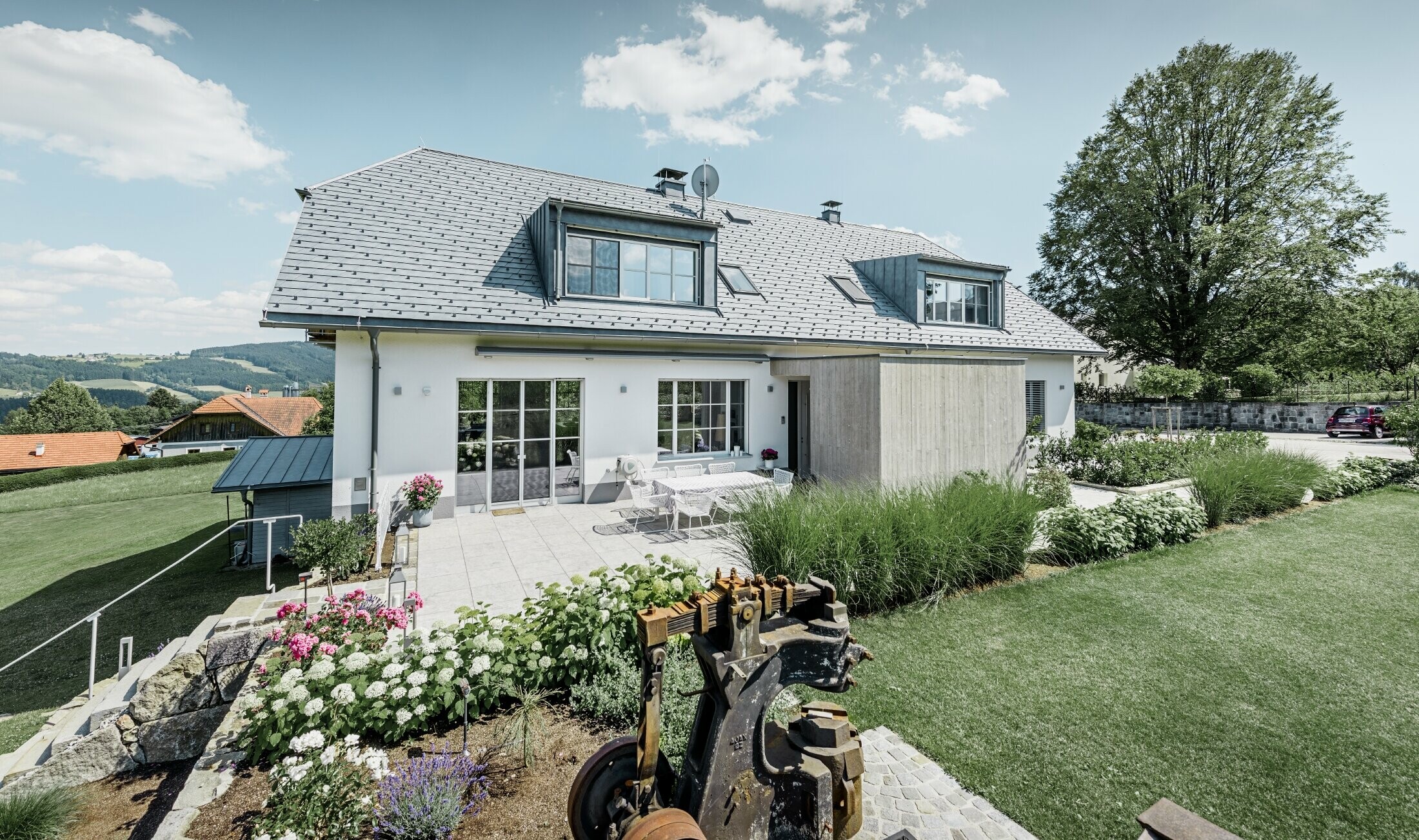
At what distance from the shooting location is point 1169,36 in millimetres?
11078

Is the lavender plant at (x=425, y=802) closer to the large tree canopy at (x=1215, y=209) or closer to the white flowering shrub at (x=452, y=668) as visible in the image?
the white flowering shrub at (x=452, y=668)

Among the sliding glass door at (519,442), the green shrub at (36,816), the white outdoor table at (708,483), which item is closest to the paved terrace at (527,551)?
the sliding glass door at (519,442)

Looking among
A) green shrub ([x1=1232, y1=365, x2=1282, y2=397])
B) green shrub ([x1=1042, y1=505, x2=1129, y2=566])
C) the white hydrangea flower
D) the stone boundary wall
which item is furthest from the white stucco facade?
green shrub ([x1=1232, y1=365, x2=1282, y2=397])

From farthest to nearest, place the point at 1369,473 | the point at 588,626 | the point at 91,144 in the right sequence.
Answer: the point at 1369,473 < the point at 91,144 < the point at 588,626

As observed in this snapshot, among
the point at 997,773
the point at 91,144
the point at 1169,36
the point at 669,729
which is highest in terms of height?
the point at 1169,36

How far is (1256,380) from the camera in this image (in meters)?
26.3

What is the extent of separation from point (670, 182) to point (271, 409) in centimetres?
4599

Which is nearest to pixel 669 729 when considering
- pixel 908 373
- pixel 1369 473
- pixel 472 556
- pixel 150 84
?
pixel 472 556

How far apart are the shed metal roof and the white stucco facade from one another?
0.70 m

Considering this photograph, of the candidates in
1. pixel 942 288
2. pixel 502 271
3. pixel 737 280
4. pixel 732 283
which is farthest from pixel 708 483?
pixel 942 288

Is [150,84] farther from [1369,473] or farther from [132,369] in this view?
[132,369]

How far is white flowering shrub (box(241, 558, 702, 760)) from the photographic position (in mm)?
3029

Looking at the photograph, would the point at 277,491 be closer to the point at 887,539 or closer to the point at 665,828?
the point at 887,539

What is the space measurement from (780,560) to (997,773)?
8.15 feet
